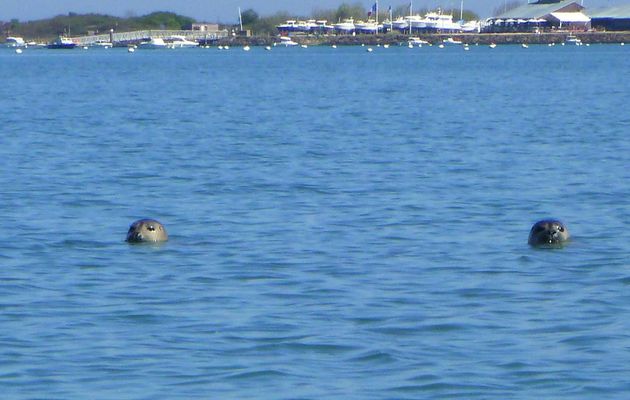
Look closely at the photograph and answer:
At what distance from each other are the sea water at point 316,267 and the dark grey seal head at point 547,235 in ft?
0.50

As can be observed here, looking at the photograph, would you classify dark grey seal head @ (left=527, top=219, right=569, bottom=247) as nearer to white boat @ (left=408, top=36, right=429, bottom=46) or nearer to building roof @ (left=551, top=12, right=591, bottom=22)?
white boat @ (left=408, top=36, right=429, bottom=46)

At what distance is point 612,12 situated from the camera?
19450cm

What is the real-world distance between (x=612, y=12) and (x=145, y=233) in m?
185

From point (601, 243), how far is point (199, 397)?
7490 mm

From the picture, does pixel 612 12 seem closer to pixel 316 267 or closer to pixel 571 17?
pixel 571 17

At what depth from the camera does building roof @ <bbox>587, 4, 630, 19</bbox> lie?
627 feet

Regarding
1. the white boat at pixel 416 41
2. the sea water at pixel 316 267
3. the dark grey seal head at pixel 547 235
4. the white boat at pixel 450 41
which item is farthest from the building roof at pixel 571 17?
the dark grey seal head at pixel 547 235

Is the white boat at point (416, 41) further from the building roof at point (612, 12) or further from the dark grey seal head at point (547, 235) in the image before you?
the dark grey seal head at point (547, 235)

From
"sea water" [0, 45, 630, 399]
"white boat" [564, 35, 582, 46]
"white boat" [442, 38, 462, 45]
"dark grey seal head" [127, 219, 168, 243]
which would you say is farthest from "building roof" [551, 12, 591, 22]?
"dark grey seal head" [127, 219, 168, 243]

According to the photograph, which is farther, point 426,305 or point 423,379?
point 426,305

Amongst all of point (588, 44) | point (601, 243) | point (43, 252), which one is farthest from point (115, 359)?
point (588, 44)

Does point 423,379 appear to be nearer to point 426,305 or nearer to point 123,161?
point 426,305

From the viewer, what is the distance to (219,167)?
2569 cm

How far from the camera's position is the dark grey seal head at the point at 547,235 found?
15.9m
